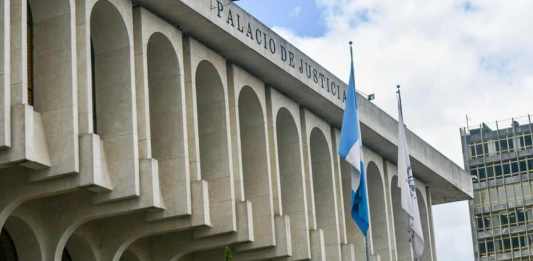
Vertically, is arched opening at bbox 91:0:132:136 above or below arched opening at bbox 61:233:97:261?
above

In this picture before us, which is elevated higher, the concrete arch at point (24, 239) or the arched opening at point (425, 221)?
the arched opening at point (425, 221)

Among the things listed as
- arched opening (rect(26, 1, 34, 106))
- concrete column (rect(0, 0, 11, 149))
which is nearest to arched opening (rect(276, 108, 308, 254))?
arched opening (rect(26, 1, 34, 106))

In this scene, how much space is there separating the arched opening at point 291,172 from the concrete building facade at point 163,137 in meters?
0.05

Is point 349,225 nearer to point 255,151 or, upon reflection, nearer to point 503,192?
point 255,151

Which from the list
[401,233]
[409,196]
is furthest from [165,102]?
[401,233]

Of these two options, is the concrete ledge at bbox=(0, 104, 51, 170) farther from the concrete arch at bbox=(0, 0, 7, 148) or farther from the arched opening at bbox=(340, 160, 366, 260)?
the arched opening at bbox=(340, 160, 366, 260)

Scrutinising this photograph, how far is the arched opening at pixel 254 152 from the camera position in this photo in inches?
1518

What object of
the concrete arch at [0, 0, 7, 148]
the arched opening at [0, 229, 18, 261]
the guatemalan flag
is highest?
the concrete arch at [0, 0, 7, 148]

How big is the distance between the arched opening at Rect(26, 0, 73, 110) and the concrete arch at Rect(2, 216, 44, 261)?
3.12m

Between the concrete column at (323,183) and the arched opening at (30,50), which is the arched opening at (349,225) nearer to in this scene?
the concrete column at (323,183)

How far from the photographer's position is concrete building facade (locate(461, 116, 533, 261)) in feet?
309

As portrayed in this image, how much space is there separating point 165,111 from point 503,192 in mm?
64889

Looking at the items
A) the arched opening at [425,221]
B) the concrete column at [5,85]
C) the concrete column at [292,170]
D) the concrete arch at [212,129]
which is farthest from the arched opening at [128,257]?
the arched opening at [425,221]

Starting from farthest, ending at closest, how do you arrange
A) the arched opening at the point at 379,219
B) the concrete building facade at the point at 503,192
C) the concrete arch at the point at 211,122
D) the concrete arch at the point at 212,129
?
1. the concrete building facade at the point at 503,192
2. the arched opening at the point at 379,219
3. the concrete arch at the point at 211,122
4. the concrete arch at the point at 212,129
